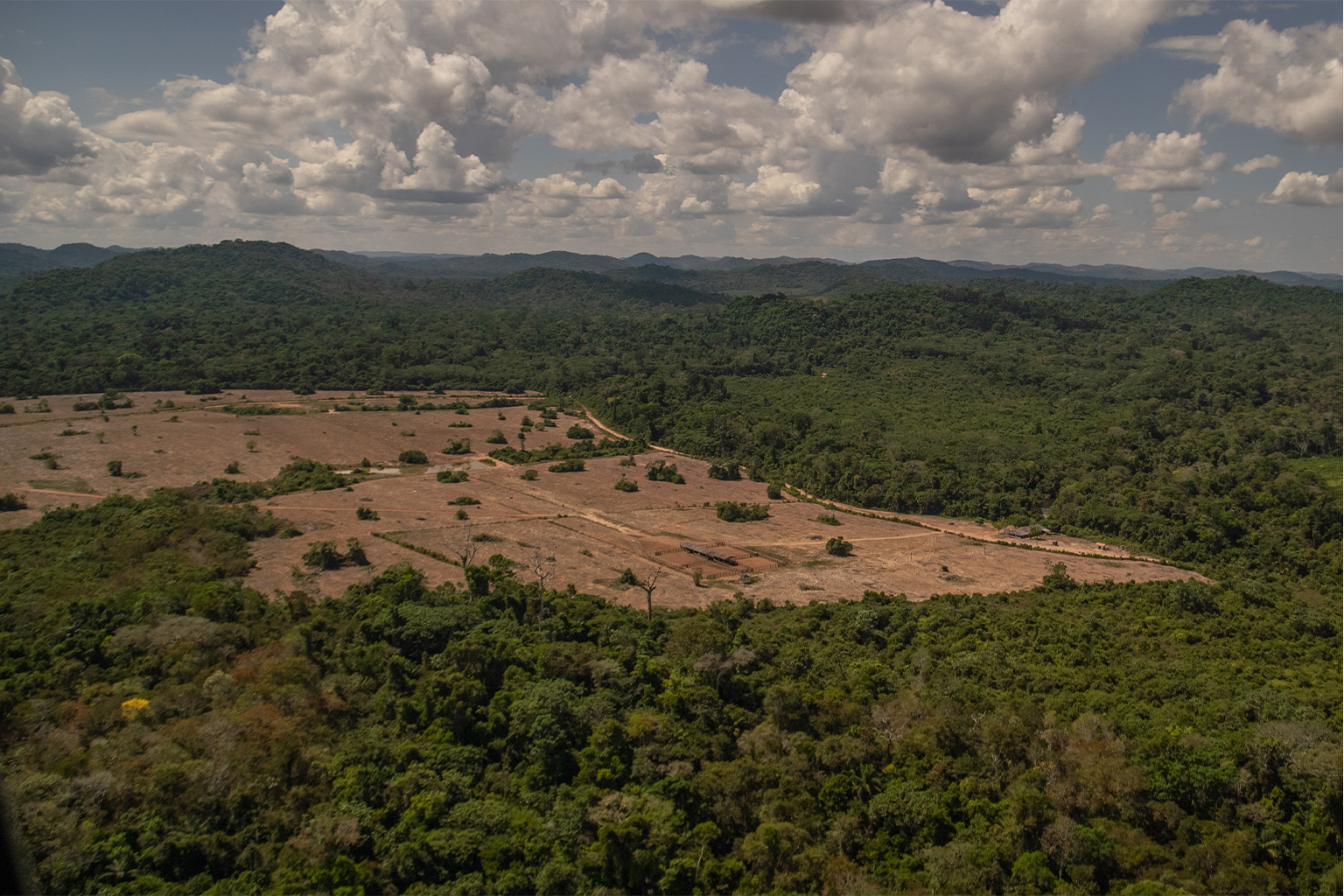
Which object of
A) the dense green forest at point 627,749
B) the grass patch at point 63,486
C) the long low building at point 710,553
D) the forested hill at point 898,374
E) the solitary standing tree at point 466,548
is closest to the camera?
the dense green forest at point 627,749

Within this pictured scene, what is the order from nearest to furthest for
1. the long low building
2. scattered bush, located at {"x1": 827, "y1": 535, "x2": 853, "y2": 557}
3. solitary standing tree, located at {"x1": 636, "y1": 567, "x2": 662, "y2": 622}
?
solitary standing tree, located at {"x1": 636, "y1": 567, "x2": 662, "y2": 622} < the long low building < scattered bush, located at {"x1": 827, "y1": 535, "x2": 853, "y2": 557}

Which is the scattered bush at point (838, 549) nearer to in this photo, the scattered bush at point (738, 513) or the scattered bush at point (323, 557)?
the scattered bush at point (738, 513)

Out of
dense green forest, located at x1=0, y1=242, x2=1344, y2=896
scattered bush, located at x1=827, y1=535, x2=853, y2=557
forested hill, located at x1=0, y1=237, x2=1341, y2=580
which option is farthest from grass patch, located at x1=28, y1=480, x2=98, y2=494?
scattered bush, located at x1=827, y1=535, x2=853, y2=557

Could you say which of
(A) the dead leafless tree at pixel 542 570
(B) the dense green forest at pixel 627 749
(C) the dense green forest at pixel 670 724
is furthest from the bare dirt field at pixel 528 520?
(B) the dense green forest at pixel 627 749

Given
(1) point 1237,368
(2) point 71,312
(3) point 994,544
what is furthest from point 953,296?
(2) point 71,312

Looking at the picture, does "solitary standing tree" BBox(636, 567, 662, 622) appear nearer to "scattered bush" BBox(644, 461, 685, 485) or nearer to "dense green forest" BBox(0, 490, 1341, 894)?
"dense green forest" BBox(0, 490, 1341, 894)
